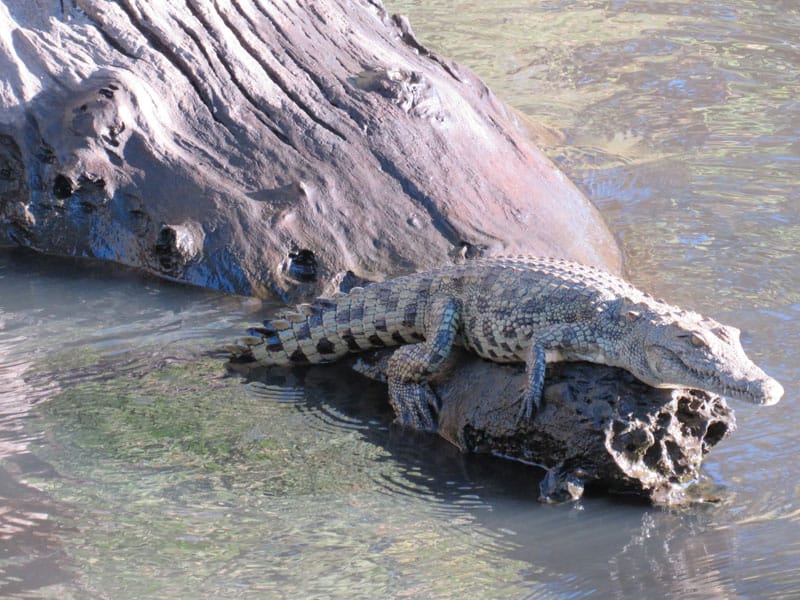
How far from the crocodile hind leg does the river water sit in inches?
4.1

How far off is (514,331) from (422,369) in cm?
42

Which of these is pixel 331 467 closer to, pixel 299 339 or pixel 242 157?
pixel 299 339

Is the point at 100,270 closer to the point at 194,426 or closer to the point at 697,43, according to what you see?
the point at 194,426

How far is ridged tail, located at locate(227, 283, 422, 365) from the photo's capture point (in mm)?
4871

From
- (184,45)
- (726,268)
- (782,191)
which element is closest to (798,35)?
(782,191)

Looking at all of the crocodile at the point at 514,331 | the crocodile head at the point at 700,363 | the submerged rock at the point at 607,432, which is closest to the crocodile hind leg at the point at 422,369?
the crocodile at the point at 514,331

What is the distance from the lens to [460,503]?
160 inches

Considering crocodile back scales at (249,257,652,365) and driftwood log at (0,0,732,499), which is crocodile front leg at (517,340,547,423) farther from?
driftwood log at (0,0,732,499)

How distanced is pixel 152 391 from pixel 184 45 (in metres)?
2.19

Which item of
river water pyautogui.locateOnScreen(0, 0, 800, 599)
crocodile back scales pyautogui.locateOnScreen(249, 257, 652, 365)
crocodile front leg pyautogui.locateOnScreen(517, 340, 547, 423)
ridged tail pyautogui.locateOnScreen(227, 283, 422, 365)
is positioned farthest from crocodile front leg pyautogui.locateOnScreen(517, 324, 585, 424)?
ridged tail pyautogui.locateOnScreen(227, 283, 422, 365)

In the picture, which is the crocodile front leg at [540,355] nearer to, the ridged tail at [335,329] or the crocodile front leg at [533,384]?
the crocodile front leg at [533,384]

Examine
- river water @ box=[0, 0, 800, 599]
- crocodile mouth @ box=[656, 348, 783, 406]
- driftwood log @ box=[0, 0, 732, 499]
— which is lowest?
river water @ box=[0, 0, 800, 599]

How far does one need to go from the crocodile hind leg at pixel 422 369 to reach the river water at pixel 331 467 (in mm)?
104

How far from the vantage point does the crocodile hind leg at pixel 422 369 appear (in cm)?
458
